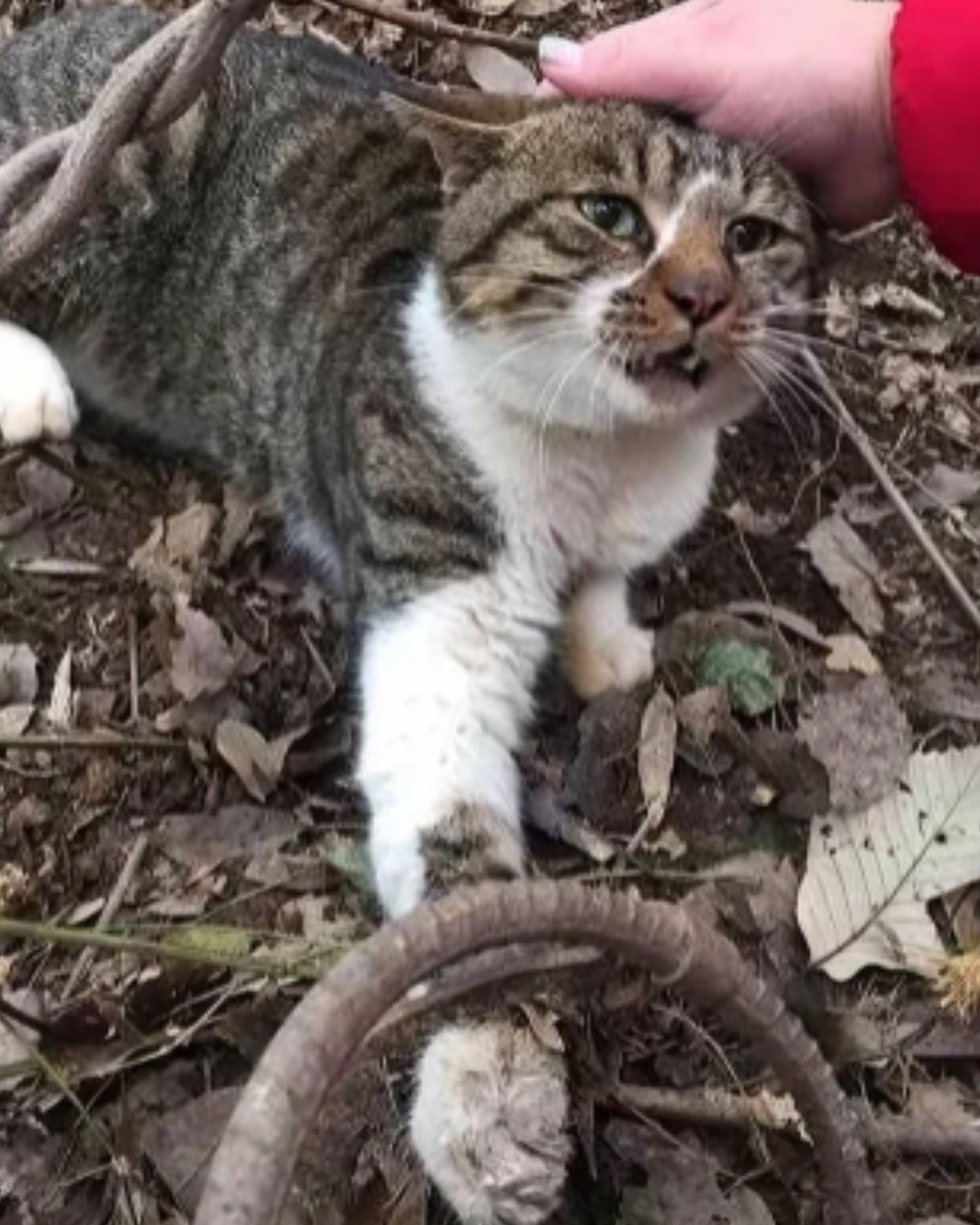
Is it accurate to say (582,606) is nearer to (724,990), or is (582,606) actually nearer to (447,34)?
(447,34)

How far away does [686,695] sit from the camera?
2590 millimetres

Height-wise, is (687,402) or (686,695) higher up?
(687,402)

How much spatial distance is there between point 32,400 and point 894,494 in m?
1.28

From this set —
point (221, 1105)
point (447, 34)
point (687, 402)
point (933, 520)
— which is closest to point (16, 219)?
point (447, 34)

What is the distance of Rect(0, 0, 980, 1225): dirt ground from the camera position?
2047 mm

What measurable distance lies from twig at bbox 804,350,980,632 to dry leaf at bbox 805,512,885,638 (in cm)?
8

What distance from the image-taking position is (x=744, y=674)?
261cm

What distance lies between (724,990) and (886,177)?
1.16 meters

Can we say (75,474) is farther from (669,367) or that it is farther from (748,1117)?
(748,1117)

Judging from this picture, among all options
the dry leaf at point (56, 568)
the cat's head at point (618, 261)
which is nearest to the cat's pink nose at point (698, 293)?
the cat's head at point (618, 261)

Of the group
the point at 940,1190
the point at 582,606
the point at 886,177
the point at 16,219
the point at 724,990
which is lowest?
the point at 940,1190

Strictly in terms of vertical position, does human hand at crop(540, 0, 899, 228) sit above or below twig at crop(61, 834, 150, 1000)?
above

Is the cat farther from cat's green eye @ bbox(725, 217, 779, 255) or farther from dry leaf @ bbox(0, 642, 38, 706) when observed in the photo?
dry leaf @ bbox(0, 642, 38, 706)

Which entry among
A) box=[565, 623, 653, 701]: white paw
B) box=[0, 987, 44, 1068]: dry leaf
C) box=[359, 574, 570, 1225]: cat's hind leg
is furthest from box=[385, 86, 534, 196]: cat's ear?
box=[0, 987, 44, 1068]: dry leaf
